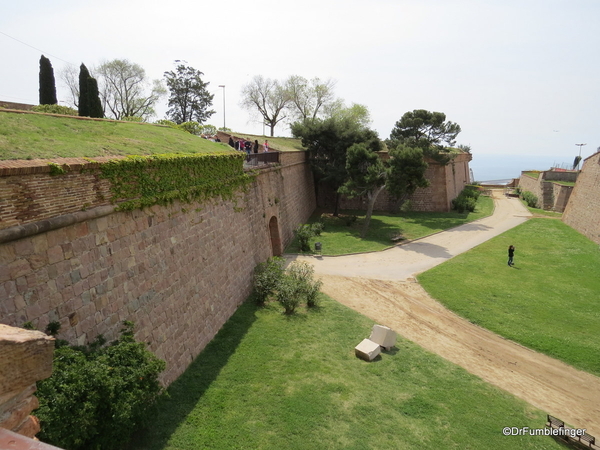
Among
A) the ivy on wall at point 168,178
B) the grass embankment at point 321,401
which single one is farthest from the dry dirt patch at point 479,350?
the ivy on wall at point 168,178

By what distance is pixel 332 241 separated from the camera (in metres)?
20.5

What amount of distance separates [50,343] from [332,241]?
18.6 m

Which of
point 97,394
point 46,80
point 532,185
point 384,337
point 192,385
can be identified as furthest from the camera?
point 532,185

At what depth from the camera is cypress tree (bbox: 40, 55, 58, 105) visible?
66.5ft

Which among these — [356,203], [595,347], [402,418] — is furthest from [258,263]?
[356,203]

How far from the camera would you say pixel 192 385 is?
7.22 meters

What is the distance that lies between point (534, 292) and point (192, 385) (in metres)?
13.3

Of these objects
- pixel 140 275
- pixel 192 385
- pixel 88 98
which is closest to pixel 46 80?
pixel 88 98

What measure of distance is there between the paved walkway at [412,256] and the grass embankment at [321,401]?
6.26m

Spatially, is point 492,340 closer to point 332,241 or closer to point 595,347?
point 595,347

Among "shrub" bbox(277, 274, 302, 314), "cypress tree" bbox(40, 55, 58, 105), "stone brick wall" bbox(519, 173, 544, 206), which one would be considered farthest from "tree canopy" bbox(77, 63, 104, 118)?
"stone brick wall" bbox(519, 173, 544, 206)

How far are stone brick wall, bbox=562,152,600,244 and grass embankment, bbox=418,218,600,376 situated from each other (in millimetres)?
1338

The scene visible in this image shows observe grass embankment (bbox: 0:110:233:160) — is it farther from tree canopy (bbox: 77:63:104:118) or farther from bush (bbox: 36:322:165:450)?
tree canopy (bbox: 77:63:104:118)

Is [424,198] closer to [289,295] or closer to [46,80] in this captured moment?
[289,295]
